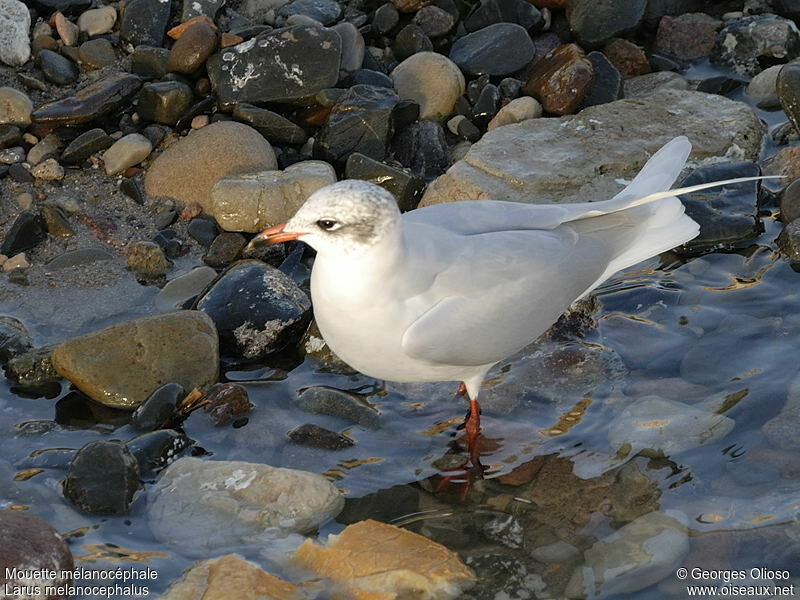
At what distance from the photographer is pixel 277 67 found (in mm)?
8125

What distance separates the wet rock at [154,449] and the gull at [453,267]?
3.34 feet

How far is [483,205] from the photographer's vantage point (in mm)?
5824

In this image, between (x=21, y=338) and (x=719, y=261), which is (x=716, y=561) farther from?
(x=21, y=338)

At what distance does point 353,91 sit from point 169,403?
127 inches

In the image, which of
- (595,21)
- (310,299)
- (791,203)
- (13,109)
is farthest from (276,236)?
(595,21)

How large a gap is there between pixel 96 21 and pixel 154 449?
4.27 metres

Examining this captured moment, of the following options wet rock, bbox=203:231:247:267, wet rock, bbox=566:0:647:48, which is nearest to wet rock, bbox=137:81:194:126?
wet rock, bbox=203:231:247:267

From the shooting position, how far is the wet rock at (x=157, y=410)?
5.86 meters

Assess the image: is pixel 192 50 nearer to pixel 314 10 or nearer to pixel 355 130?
pixel 314 10

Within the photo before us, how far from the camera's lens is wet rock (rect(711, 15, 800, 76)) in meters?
9.19

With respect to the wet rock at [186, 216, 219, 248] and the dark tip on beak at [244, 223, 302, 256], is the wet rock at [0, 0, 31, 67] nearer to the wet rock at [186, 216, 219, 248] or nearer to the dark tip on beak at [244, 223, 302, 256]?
the wet rock at [186, 216, 219, 248]

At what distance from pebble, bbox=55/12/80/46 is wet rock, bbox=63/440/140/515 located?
414 centimetres

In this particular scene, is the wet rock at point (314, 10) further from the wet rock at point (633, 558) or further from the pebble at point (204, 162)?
the wet rock at point (633, 558)

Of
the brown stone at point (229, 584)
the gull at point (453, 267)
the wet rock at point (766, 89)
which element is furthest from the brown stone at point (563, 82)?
the brown stone at point (229, 584)
